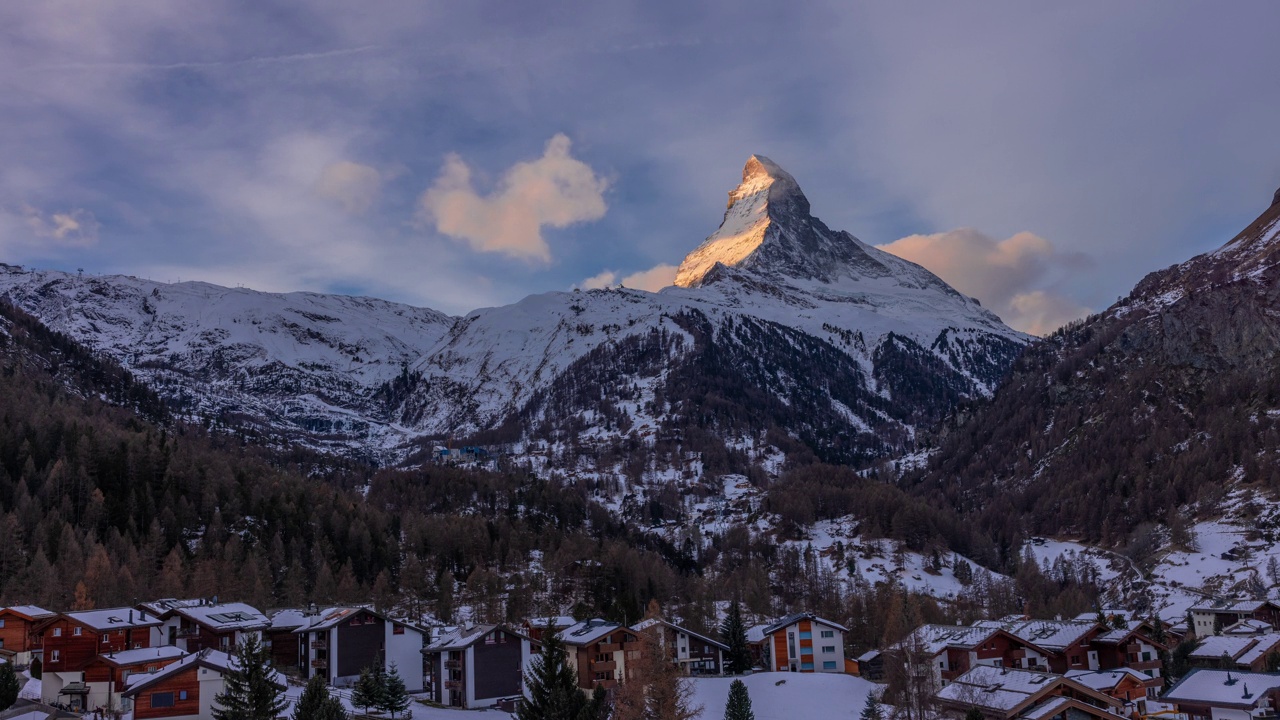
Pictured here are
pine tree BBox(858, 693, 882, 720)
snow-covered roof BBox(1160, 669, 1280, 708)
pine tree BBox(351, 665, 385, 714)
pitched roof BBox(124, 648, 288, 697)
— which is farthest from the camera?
pine tree BBox(351, 665, 385, 714)

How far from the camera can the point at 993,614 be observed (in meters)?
149

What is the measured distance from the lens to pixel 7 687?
64438 mm

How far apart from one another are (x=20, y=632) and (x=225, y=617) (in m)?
16.6

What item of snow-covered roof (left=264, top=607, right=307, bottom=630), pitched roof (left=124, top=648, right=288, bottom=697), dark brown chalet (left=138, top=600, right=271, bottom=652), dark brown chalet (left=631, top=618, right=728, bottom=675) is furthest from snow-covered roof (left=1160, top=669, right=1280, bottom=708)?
snow-covered roof (left=264, top=607, right=307, bottom=630)

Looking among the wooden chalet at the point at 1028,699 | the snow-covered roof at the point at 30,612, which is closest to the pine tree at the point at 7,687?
the snow-covered roof at the point at 30,612

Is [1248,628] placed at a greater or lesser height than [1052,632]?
lesser

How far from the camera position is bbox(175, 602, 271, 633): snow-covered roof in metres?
93.6

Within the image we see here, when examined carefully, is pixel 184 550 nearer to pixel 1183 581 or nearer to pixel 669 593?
pixel 669 593

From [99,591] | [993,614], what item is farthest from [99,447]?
[993,614]

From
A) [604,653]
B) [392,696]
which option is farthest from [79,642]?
[604,653]

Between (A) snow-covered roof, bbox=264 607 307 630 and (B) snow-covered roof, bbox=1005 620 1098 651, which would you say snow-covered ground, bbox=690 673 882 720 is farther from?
(A) snow-covered roof, bbox=264 607 307 630

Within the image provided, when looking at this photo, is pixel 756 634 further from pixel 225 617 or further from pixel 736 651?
pixel 225 617

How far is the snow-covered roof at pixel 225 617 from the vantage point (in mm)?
93625

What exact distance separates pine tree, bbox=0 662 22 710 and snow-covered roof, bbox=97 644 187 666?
1019cm
